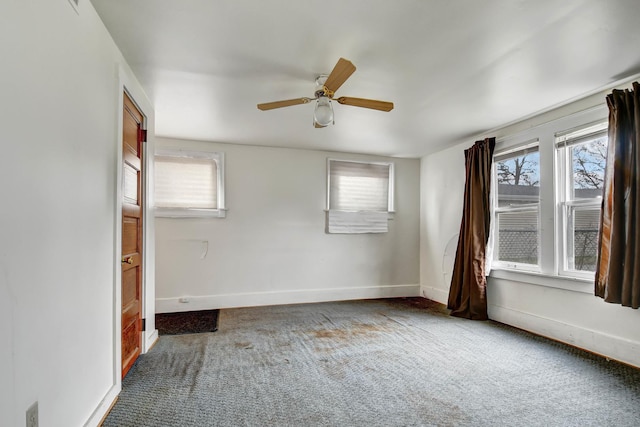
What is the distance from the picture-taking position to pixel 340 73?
210cm

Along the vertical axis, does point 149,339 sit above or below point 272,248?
below

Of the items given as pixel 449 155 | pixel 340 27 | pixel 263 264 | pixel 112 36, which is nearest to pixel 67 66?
pixel 112 36

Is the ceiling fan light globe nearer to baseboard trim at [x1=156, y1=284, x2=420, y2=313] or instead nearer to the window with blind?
the window with blind

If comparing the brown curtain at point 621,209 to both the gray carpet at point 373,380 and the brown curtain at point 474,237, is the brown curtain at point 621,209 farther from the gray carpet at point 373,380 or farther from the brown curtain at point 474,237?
the brown curtain at point 474,237

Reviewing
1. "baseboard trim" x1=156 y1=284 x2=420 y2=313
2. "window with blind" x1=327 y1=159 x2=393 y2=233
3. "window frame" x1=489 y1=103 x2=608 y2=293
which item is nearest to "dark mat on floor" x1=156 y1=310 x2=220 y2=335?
"baseboard trim" x1=156 y1=284 x2=420 y2=313

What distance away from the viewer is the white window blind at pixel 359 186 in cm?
511

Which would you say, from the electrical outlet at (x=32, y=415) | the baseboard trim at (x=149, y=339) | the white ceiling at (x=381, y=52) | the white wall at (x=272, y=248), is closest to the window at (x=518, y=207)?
the white ceiling at (x=381, y=52)

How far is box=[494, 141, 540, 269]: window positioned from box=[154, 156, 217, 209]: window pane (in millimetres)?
3725

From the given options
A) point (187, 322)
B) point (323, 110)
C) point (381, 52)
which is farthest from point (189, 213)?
point (381, 52)

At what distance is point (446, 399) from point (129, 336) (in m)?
2.43

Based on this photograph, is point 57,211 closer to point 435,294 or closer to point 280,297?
point 280,297

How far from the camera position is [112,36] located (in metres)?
2.07

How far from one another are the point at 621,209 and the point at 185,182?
464 centimetres

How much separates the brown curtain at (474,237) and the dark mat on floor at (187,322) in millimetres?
3060
